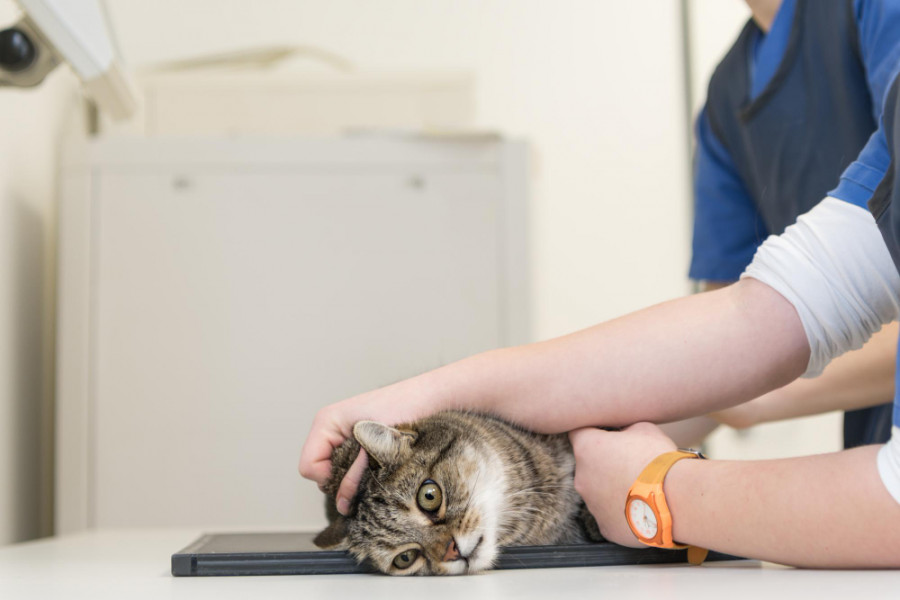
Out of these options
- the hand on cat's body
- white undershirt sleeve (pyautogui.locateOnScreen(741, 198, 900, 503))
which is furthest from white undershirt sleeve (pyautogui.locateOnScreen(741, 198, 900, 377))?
the hand on cat's body

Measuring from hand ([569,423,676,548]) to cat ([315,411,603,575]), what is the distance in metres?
0.06

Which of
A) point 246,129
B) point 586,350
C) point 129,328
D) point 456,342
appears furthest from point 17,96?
point 586,350

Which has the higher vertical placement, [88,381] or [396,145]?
[396,145]

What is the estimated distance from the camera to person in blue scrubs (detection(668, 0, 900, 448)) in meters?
1.13

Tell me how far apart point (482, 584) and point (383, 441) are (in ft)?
0.67

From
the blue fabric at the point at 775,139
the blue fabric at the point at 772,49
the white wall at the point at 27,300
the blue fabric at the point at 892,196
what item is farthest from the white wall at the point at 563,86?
the blue fabric at the point at 892,196

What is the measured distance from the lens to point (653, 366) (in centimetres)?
90

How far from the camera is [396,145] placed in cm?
180

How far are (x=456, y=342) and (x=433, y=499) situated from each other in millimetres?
860

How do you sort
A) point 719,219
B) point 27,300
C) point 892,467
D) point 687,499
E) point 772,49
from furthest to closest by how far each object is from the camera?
point 27,300 → point 719,219 → point 772,49 → point 687,499 → point 892,467

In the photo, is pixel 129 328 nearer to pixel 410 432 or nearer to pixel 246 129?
pixel 246 129

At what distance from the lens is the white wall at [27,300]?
1.57 metres

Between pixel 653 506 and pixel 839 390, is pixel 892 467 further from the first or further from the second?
pixel 839 390

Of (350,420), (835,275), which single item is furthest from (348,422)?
(835,275)
